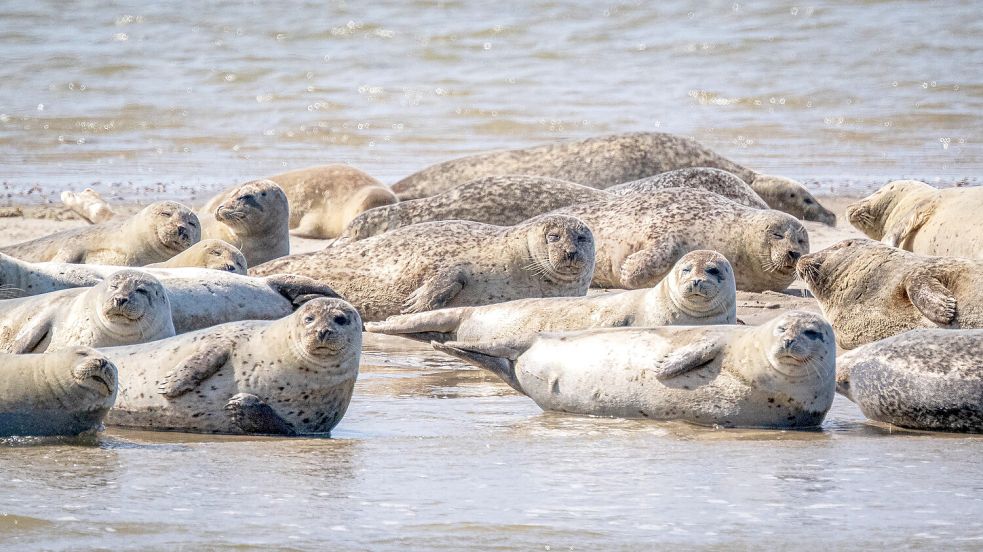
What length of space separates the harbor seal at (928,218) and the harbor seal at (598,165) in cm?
150

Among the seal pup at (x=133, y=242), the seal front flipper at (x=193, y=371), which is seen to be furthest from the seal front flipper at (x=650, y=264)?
the seal front flipper at (x=193, y=371)

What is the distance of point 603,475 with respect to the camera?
4.11 metres

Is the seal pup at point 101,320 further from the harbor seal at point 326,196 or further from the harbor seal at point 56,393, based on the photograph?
the harbor seal at point 326,196

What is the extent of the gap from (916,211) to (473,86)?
1255cm

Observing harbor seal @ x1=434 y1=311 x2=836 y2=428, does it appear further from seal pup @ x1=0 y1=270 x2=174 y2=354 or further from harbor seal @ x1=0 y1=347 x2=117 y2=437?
harbor seal @ x1=0 y1=347 x2=117 y2=437

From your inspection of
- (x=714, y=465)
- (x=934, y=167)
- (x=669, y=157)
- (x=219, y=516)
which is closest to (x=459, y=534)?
(x=219, y=516)

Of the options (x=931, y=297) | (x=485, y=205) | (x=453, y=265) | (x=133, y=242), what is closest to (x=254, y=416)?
(x=453, y=265)

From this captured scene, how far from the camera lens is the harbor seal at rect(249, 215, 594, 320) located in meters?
7.21

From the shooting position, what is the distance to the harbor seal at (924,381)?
5.00 metres

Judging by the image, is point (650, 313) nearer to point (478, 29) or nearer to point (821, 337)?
point (821, 337)

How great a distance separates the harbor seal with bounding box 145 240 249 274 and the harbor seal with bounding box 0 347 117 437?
8.40ft

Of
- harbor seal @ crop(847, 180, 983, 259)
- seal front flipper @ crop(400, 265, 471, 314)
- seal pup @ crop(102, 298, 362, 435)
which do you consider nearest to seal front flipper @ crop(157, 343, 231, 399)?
seal pup @ crop(102, 298, 362, 435)

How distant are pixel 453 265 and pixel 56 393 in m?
3.12

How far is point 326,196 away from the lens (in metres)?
11.1
